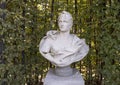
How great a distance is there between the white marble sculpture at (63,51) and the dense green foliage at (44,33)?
47 cm

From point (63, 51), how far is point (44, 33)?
0.86m

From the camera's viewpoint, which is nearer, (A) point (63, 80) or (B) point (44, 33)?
(A) point (63, 80)

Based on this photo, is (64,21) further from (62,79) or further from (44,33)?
(44,33)

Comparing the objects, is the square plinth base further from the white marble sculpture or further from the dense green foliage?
the dense green foliage

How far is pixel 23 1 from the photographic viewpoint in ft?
9.77

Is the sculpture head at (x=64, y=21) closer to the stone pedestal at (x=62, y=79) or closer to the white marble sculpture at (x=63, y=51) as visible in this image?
the white marble sculpture at (x=63, y=51)

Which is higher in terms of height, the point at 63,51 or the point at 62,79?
the point at 63,51

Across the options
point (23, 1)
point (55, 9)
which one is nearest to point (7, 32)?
point (23, 1)

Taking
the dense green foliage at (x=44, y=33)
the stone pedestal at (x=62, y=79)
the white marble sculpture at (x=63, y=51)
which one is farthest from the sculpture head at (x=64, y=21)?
the dense green foliage at (x=44, y=33)

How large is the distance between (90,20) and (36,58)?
782 millimetres

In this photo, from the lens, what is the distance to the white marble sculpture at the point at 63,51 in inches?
92.5

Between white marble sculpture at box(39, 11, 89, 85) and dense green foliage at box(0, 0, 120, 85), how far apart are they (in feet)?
1.53

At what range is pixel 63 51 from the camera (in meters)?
2.35

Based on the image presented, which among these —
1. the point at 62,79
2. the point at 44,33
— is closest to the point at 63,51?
the point at 62,79
